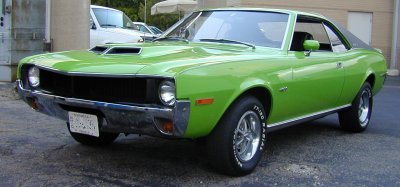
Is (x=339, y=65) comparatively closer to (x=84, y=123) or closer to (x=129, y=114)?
(x=129, y=114)

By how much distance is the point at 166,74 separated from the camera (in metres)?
3.73

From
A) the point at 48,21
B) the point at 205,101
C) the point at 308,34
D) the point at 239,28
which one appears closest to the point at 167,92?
the point at 205,101

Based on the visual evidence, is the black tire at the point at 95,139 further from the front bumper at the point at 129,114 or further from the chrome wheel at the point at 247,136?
the chrome wheel at the point at 247,136

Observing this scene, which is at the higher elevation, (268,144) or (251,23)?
(251,23)

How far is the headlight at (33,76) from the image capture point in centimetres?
449

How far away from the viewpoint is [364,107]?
Result: 6.86 metres

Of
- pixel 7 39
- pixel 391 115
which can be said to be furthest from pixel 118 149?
pixel 7 39

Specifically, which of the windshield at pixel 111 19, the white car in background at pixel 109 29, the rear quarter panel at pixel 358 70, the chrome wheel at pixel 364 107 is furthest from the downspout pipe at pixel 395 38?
the chrome wheel at pixel 364 107

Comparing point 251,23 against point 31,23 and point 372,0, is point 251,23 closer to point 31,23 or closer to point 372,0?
point 31,23

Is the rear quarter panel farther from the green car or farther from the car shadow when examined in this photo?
the car shadow

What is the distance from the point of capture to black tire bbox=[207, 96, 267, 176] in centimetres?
420

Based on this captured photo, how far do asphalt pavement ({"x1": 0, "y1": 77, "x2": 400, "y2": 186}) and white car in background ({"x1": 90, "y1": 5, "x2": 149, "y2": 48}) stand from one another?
237 inches

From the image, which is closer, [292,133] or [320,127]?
[292,133]

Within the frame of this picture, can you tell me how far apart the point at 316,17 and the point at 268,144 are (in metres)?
1.56
